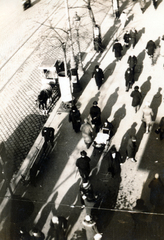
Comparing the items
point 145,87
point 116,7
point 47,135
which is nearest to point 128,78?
point 145,87

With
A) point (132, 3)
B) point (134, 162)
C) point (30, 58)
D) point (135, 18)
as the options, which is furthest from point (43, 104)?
point (132, 3)

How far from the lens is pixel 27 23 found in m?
24.4

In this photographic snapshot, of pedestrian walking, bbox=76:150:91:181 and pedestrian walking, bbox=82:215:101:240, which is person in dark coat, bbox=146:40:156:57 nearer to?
pedestrian walking, bbox=76:150:91:181

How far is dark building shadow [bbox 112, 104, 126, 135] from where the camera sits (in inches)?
507

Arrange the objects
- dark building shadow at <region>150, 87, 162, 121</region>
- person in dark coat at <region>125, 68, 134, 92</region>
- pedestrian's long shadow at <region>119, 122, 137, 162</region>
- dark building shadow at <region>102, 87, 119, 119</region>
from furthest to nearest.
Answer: person in dark coat at <region>125, 68, 134, 92</region> → dark building shadow at <region>102, 87, 119, 119</region> → dark building shadow at <region>150, 87, 162, 121</region> → pedestrian's long shadow at <region>119, 122, 137, 162</region>

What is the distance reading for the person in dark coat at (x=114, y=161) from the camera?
390 inches

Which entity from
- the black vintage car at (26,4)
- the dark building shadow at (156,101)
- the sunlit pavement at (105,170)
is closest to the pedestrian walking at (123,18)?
the sunlit pavement at (105,170)

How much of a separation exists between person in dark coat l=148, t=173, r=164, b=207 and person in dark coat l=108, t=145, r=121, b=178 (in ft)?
4.42

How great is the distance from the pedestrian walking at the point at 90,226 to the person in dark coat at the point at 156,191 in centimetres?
220

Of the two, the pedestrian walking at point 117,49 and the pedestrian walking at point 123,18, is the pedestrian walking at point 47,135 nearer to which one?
the pedestrian walking at point 117,49

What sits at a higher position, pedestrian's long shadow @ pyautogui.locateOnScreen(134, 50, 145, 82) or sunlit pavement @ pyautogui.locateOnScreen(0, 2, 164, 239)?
pedestrian's long shadow @ pyautogui.locateOnScreen(134, 50, 145, 82)

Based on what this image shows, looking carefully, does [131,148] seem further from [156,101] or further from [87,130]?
[156,101]

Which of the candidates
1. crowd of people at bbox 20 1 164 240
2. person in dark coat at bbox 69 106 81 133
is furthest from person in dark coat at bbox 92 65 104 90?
person in dark coat at bbox 69 106 81 133

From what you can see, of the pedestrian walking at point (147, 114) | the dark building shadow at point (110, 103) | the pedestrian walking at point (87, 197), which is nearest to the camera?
the pedestrian walking at point (87, 197)
